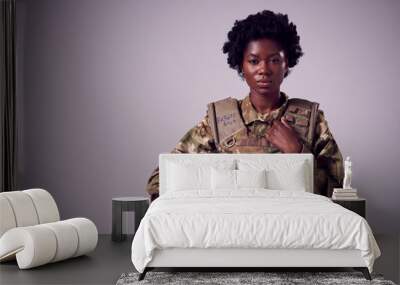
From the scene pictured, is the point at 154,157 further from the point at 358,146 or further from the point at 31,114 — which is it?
the point at 358,146

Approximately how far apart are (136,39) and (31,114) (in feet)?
4.85

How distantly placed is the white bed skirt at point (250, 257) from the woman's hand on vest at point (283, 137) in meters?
2.38

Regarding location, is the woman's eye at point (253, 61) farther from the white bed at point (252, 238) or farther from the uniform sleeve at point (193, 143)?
the white bed at point (252, 238)

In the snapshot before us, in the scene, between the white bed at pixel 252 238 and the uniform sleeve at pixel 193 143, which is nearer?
the white bed at pixel 252 238

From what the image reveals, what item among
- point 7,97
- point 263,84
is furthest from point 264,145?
point 7,97

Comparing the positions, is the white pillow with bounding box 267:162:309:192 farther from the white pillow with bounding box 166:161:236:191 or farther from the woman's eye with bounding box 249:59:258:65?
the woman's eye with bounding box 249:59:258:65

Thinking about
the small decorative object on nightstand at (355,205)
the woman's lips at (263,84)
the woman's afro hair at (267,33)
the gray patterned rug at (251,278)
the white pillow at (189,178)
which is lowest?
the gray patterned rug at (251,278)

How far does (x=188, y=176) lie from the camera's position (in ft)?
21.8

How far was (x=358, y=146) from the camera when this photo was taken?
23.7 ft

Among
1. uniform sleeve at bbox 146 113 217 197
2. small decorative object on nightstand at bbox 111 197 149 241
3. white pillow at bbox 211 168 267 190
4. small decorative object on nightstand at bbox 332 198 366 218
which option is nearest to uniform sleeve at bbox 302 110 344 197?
small decorative object on nightstand at bbox 332 198 366 218

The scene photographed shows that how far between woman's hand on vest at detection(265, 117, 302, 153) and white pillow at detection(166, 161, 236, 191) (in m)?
0.64

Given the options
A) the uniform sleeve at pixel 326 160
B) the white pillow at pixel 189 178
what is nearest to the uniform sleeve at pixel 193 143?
the white pillow at pixel 189 178

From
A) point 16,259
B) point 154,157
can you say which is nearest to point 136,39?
point 154,157

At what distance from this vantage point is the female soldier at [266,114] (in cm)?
715
